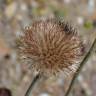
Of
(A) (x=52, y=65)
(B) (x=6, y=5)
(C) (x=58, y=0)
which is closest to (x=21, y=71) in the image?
(B) (x=6, y=5)

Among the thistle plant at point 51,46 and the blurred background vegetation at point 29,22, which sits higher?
the thistle plant at point 51,46

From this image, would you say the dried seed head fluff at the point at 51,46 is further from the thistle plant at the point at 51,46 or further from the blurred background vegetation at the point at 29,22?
the blurred background vegetation at the point at 29,22

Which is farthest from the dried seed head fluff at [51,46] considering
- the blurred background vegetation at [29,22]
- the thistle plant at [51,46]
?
the blurred background vegetation at [29,22]

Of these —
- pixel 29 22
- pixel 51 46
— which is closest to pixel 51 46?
pixel 51 46

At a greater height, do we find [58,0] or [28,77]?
[58,0]

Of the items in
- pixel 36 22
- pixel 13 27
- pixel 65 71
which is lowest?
pixel 13 27

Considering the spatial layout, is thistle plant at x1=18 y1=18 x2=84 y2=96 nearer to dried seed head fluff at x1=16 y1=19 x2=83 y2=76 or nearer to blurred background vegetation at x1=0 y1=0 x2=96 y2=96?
dried seed head fluff at x1=16 y1=19 x2=83 y2=76

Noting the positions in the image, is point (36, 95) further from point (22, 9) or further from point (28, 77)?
point (22, 9)

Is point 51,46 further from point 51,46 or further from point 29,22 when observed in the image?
point 29,22
